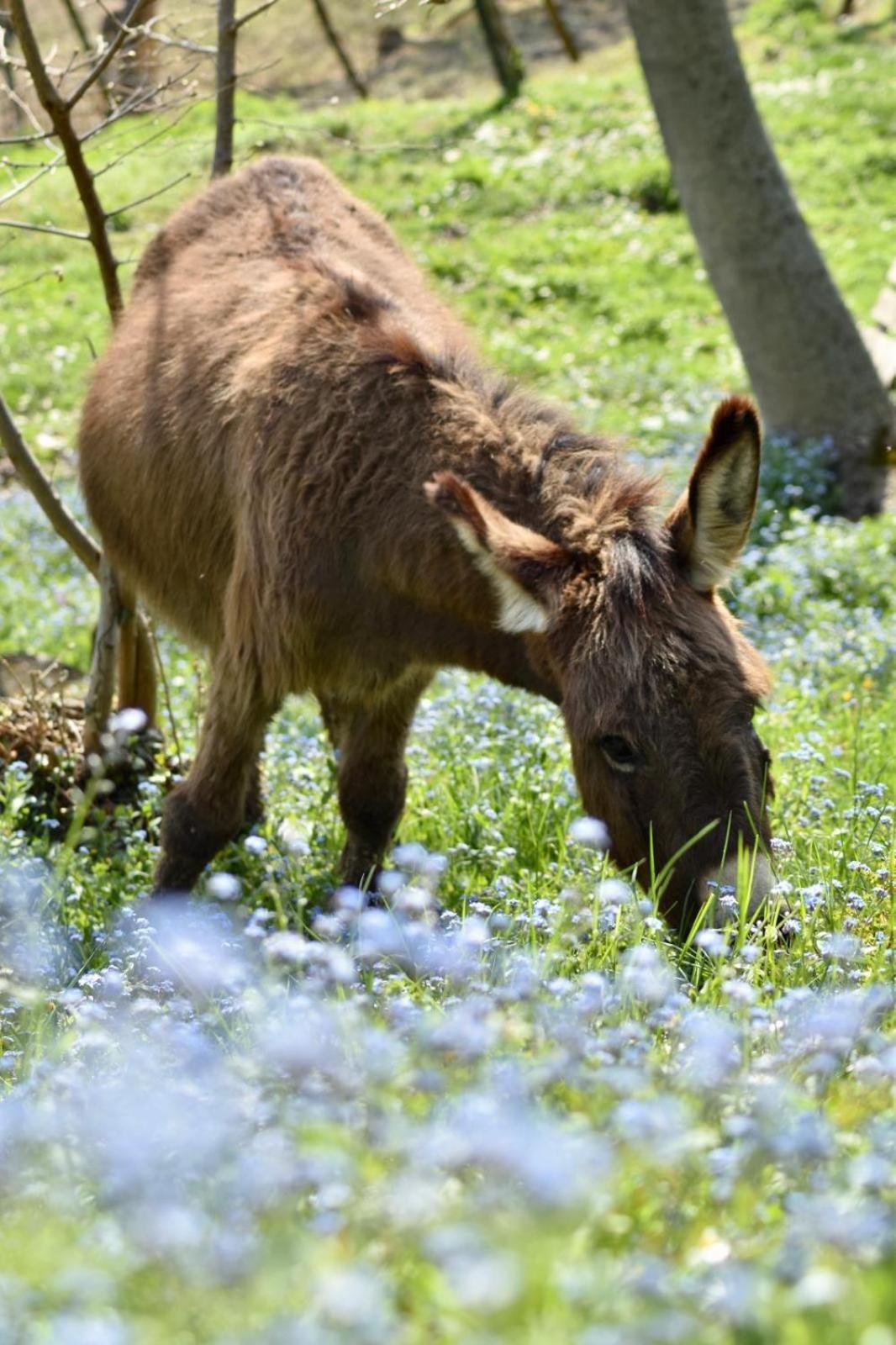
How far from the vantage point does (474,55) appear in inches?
925

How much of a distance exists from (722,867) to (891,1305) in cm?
160

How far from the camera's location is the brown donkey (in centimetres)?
325

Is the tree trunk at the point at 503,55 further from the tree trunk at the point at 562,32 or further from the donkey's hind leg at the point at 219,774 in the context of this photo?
the donkey's hind leg at the point at 219,774

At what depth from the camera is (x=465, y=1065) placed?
84.8 inches

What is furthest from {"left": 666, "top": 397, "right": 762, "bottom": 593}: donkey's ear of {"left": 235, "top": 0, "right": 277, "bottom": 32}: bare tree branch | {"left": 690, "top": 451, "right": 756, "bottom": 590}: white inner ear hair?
{"left": 235, "top": 0, "right": 277, "bottom": 32}: bare tree branch

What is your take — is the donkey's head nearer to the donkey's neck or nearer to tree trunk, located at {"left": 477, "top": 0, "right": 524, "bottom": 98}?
the donkey's neck

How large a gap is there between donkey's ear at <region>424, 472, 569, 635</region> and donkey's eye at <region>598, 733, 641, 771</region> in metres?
0.35

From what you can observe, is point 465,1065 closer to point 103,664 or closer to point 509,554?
point 509,554

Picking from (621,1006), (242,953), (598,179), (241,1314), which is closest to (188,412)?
(242,953)

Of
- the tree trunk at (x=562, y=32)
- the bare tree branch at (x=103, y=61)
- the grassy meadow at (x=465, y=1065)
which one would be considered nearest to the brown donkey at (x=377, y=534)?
the grassy meadow at (x=465, y=1065)

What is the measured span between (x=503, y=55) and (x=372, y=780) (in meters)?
15.4

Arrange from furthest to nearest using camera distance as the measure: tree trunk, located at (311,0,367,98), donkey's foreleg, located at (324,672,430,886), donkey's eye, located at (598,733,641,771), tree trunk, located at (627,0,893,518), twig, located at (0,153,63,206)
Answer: tree trunk, located at (311,0,367,98) < tree trunk, located at (627,0,893,518) < donkey's foreleg, located at (324,672,430,886) < twig, located at (0,153,63,206) < donkey's eye, located at (598,733,641,771)

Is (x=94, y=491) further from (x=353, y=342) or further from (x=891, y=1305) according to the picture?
(x=891, y=1305)

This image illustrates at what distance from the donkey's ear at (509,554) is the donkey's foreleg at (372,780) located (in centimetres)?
118
